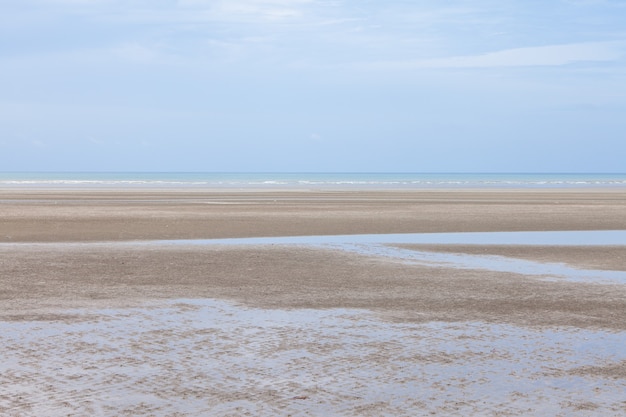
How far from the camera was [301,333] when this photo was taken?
12.2 m

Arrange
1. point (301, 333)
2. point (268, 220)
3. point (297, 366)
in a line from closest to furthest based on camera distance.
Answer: point (297, 366)
point (301, 333)
point (268, 220)

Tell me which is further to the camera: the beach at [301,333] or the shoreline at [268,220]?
the shoreline at [268,220]

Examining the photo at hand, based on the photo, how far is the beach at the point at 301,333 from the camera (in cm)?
883

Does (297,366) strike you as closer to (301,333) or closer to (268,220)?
(301,333)

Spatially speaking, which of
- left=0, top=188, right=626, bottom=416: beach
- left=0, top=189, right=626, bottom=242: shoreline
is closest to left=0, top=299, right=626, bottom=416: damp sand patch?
left=0, top=188, right=626, bottom=416: beach

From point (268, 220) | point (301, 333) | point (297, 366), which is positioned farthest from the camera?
point (268, 220)

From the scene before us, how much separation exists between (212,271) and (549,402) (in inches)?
462

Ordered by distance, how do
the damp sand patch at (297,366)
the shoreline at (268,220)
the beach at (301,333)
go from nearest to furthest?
the damp sand patch at (297,366) → the beach at (301,333) → the shoreline at (268,220)

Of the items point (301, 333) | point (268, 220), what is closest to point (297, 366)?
point (301, 333)

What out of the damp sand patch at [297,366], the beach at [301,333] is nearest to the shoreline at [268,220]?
the beach at [301,333]

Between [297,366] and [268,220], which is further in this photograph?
[268,220]

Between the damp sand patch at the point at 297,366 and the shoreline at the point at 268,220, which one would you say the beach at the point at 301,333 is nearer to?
the damp sand patch at the point at 297,366

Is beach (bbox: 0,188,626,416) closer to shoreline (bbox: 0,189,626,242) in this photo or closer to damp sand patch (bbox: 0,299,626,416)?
damp sand patch (bbox: 0,299,626,416)

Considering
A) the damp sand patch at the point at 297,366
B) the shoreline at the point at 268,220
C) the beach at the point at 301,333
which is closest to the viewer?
the damp sand patch at the point at 297,366
